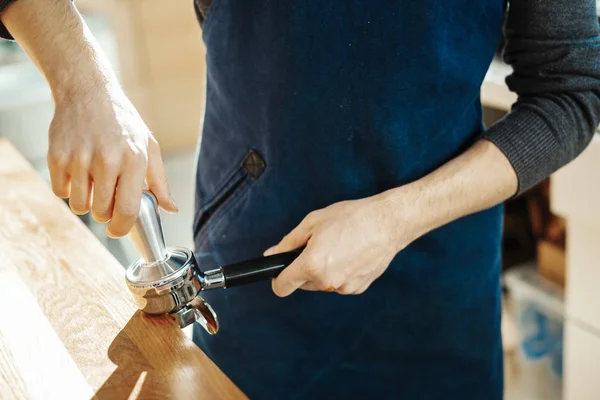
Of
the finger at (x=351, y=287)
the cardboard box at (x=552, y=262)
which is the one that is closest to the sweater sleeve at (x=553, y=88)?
the finger at (x=351, y=287)

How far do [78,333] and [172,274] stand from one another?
0.39 feet

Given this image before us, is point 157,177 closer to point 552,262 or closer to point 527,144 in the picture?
point 527,144

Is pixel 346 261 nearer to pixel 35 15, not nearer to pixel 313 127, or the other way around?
pixel 313 127

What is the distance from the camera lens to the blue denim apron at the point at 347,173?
862 millimetres

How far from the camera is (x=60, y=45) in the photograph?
0.72 metres

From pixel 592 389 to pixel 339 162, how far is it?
951mm

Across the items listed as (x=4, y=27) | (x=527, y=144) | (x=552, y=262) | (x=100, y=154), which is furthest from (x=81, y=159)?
(x=552, y=262)

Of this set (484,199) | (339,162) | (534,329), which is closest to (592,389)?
(534,329)

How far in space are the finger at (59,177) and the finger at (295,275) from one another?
237mm

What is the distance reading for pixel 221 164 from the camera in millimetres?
978

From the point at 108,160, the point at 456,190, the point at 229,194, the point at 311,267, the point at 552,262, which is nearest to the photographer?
the point at 108,160

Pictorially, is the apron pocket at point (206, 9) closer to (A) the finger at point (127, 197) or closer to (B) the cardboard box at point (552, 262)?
(A) the finger at point (127, 197)

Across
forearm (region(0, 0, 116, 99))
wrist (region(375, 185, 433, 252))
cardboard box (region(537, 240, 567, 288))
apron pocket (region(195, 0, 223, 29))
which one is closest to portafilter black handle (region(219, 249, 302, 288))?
wrist (region(375, 185, 433, 252))

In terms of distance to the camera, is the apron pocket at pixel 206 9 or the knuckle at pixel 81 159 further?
the apron pocket at pixel 206 9
